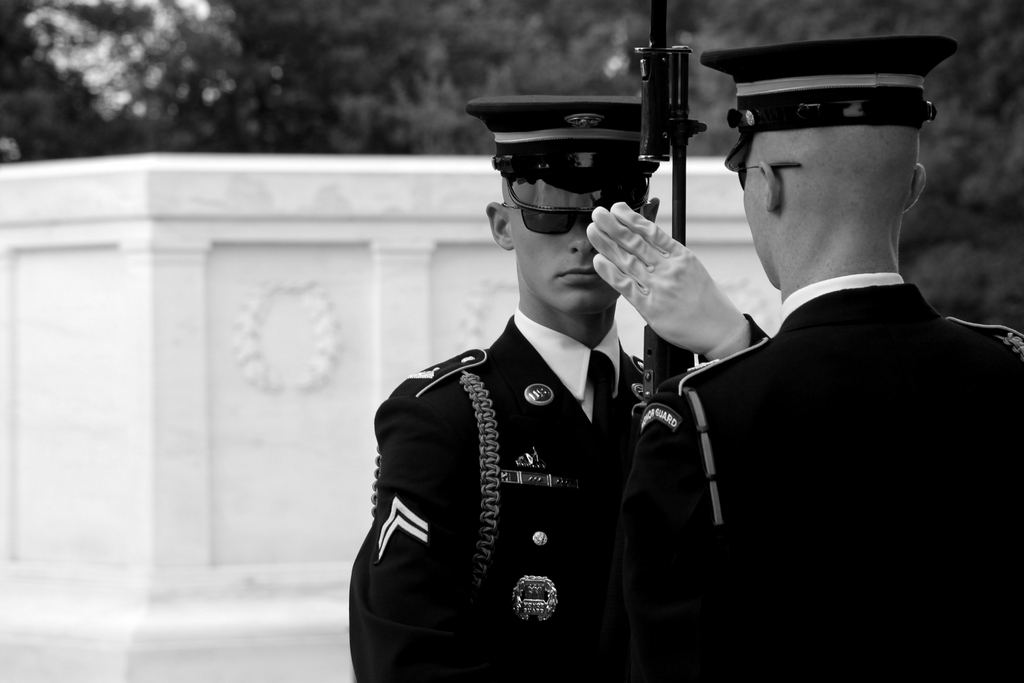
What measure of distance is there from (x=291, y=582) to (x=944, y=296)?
10688 mm

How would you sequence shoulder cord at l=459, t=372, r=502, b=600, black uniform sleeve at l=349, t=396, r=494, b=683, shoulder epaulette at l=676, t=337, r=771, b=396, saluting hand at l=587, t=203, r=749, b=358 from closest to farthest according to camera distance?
shoulder epaulette at l=676, t=337, r=771, b=396 → saluting hand at l=587, t=203, r=749, b=358 → black uniform sleeve at l=349, t=396, r=494, b=683 → shoulder cord at l=459, t=372, r=502, b=600

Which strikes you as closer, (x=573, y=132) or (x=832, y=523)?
(x=832, y=523)

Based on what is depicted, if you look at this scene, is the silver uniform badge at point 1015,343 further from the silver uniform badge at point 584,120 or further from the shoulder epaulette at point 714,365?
the silver uniform badge at point 584,120

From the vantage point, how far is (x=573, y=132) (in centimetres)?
259

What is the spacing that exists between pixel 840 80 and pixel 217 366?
4.64 m

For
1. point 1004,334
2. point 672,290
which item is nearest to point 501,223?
point 672,290

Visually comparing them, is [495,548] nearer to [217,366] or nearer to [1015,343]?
[1015,343]

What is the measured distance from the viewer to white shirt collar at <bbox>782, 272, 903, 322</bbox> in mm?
1883

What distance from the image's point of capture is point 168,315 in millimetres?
6078

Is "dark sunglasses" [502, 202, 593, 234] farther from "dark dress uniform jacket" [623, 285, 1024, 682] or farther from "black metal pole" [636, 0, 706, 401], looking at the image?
"dark dress uniform jacket" [623, 285, 1024, 682]

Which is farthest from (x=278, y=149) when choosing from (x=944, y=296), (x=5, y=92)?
(x=944, y=296)

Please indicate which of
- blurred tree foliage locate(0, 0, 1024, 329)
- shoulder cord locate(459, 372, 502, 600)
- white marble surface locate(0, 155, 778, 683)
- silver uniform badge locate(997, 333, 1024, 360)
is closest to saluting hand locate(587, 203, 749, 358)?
silver uniform badge locate(997, 333, 1024, 360)

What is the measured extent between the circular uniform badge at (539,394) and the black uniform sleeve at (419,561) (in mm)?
134

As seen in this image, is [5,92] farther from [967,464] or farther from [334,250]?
[967,464]
